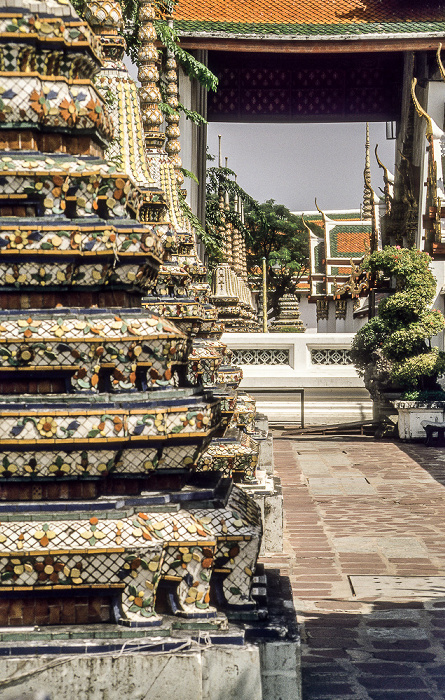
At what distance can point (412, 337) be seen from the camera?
53.7ft

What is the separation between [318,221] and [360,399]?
88.0 feet

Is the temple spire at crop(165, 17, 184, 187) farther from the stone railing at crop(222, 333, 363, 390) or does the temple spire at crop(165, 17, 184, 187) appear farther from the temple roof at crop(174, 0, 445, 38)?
the temple roof at crop(174, 0, 445, 38)

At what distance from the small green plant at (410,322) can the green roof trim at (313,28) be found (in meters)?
6.44

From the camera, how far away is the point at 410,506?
33.2 feet

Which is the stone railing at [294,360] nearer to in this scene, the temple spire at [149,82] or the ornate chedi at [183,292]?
the ornate chedi at [183,292]

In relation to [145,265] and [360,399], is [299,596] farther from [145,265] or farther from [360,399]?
[360,399]

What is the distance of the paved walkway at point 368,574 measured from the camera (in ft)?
15.4

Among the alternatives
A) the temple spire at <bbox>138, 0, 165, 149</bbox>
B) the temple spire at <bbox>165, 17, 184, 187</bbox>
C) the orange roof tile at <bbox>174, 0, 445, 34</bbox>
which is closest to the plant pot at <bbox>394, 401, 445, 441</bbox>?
the temple spire at <bbox>165, 17, 184, 187</bbox>

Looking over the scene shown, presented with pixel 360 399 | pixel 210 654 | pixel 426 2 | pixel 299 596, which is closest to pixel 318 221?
pixel 426 2

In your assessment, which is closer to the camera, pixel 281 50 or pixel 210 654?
pixel 210 654

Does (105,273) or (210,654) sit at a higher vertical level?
(105,273)

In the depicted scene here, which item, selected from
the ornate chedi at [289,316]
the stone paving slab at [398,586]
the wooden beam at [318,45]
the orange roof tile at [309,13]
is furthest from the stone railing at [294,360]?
the stone paving slab at [398,586]

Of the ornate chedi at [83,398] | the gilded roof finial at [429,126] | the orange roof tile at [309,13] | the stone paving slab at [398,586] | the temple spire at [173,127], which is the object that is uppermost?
the orange roof tile at [309,13]

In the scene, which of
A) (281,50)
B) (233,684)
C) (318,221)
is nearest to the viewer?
(233,684)
